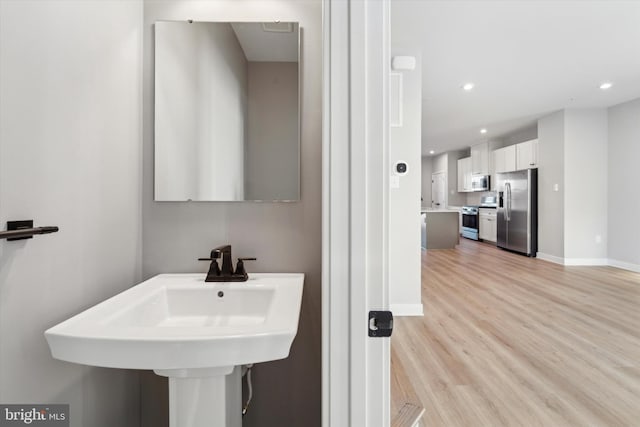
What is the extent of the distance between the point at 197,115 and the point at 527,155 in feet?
22.8

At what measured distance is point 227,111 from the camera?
4.75ft

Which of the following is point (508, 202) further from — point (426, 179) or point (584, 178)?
point (426, 179)

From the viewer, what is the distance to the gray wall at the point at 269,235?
56.7 inches

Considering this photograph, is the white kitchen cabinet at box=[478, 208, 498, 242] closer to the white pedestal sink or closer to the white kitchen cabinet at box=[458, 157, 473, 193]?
the white kitchen cabinet at box=[458, 157, 473, 193]

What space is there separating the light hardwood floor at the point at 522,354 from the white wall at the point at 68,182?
59.7 inches

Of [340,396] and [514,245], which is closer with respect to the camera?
[340,396]

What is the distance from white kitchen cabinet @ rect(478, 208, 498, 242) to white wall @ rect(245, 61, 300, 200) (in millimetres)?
7458

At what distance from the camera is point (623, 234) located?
5160mm

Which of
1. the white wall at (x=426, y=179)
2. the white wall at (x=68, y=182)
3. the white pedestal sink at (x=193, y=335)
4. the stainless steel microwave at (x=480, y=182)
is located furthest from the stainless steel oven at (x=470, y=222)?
the white wall at (x=68, y=182)

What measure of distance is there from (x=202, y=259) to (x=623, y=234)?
6.53 m

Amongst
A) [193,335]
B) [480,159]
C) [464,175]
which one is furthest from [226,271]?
[464,175]

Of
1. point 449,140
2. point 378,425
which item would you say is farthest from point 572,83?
point 378,425

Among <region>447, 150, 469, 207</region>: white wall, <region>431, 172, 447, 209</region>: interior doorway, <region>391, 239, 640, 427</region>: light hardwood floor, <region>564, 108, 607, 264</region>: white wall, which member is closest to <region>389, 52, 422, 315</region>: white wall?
<region>391, 239, 640, 427</region>: light hardwood floor

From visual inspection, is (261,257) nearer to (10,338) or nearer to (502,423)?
(10,338)
